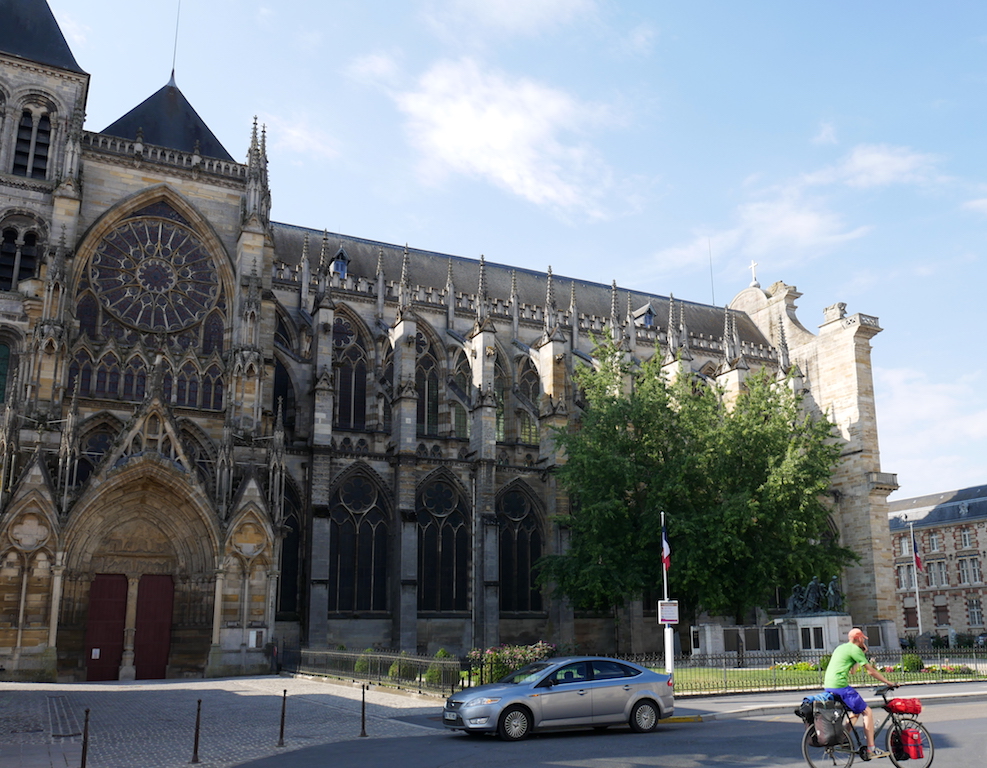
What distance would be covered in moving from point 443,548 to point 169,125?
775 inches

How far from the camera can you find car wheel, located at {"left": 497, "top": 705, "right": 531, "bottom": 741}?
14.2m

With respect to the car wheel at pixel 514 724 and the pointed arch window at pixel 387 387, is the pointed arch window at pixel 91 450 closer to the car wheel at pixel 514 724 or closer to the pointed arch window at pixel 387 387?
the pointed arch window at pixel 387 387

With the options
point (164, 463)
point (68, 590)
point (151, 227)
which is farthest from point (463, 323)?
point (68, 590)

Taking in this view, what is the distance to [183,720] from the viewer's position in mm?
16484

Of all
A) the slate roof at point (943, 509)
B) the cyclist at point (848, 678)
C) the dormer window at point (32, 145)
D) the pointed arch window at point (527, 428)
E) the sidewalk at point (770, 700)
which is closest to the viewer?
the cyclist at point (848, 678)

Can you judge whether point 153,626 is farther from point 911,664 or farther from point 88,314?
point 911,664

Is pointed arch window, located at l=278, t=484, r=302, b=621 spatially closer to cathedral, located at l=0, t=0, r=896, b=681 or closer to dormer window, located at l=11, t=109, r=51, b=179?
cathedral, located at l=0, t=0, r=896, b=681

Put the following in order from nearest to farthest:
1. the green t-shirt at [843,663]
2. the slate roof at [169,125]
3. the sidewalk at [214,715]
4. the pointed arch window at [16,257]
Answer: the green t-shirt at [843,663] < the sidewalk at [214,715] < the pointed arch window at [16,257] < the slate roof at [169,125]

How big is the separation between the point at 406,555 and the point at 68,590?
471 inches

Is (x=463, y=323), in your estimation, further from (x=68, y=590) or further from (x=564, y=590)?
(x=68, y=590)

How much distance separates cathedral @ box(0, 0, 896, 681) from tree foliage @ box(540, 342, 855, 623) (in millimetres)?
4844

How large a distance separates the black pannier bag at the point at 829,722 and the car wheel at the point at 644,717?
17.0 feet

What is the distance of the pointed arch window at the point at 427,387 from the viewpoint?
39844mm

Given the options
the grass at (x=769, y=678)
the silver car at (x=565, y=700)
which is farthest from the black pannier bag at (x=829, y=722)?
the grass at (x=769, y=678)
